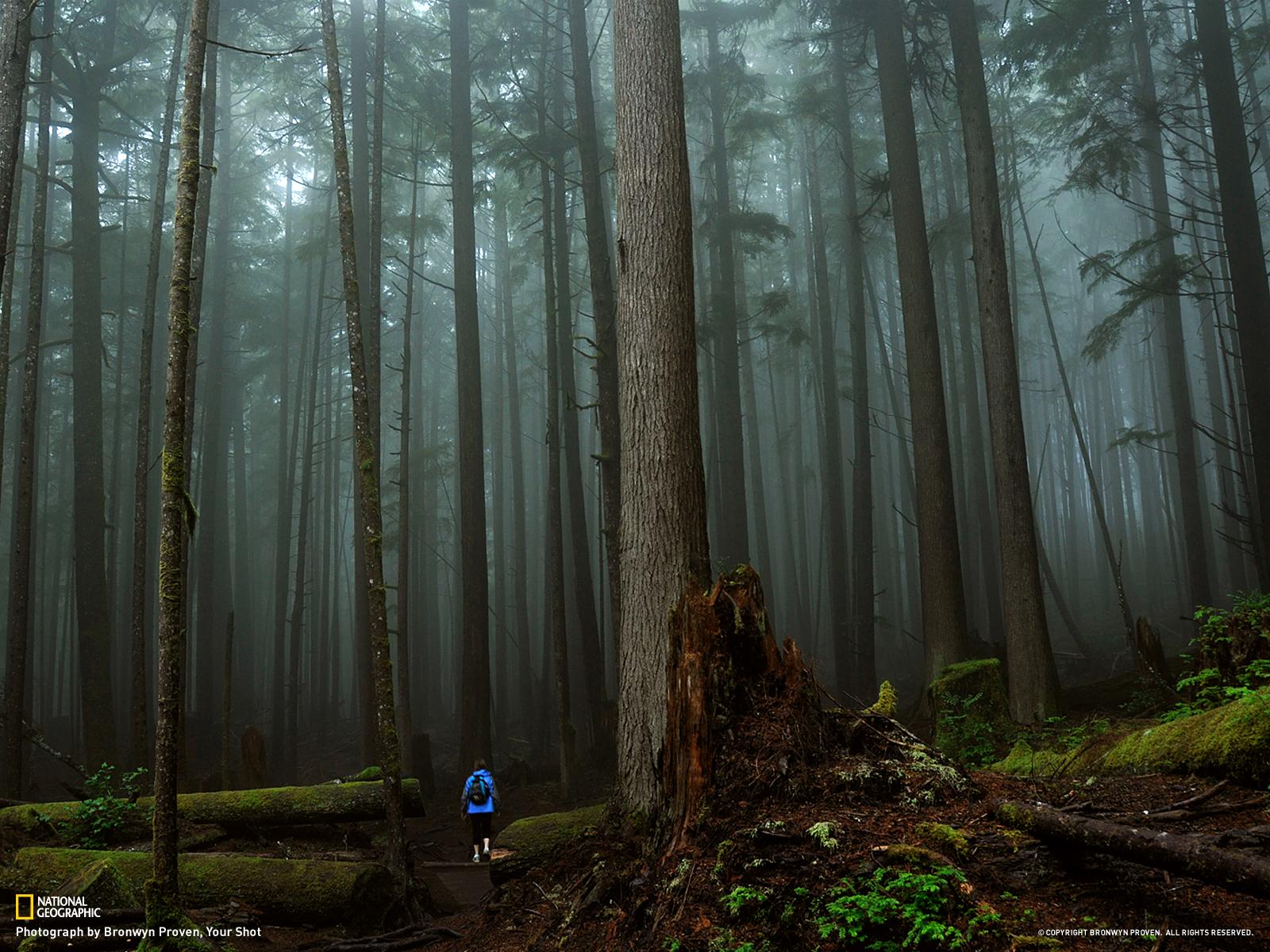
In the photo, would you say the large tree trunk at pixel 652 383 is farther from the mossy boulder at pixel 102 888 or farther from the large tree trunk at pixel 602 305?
the large tree trunk at pixel 602 305

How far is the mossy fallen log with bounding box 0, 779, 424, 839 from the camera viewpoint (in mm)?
8734

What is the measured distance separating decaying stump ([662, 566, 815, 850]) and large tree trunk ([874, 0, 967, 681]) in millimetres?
7210

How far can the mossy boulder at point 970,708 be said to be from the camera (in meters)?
9.10

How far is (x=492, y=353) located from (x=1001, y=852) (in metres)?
35.6

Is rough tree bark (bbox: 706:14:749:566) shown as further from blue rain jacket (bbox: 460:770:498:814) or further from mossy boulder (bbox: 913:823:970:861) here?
mossy boulder (bbox: 913:823:970:861)

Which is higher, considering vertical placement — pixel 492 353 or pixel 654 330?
pixel 492 353

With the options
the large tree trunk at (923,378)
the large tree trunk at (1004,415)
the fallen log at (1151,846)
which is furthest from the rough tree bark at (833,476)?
the fallen log at (1151,846)

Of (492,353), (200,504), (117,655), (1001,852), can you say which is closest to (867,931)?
(1001,852)

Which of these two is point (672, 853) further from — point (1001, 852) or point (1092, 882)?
point (1092, 882)

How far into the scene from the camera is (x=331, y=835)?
9.28 meters

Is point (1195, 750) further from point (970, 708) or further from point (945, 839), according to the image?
point (970, 708)

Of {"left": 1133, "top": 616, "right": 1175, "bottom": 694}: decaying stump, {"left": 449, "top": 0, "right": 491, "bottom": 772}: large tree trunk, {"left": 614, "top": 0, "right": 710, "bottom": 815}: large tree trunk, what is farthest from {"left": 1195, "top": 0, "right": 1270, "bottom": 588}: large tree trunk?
{"left": 449, "top": 0, "right": 491, "bottom": 772}: large tree trunk

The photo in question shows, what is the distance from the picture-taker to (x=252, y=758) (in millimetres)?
12406

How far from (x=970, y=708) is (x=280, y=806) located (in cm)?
817
